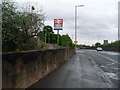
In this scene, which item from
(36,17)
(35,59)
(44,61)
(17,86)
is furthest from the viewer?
(36,17)

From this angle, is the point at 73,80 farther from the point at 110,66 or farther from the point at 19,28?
the point at 110,66

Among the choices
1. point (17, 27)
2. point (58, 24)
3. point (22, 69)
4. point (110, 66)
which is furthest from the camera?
point (58, 24)

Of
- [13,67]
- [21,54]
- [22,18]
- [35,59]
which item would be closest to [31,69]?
[35,59]

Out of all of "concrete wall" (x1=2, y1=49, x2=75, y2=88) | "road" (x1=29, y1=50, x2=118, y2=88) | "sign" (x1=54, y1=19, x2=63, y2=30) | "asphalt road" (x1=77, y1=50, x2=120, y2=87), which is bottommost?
"asphalt road" (x1=77, y1=50, x2=120, y2=87)

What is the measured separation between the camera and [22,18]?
16.7 metres

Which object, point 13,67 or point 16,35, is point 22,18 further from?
point 13,67

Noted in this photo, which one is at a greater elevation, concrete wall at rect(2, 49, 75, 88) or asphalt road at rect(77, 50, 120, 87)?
concrete wall at rect(2, 49, 75, 88)

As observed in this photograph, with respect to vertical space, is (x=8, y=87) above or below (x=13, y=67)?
below

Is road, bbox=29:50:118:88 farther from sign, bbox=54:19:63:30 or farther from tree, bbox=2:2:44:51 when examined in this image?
sign, bbox=54:19:63:30

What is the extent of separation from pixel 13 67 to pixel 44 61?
5.81m

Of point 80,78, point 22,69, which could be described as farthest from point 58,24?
point 22,69

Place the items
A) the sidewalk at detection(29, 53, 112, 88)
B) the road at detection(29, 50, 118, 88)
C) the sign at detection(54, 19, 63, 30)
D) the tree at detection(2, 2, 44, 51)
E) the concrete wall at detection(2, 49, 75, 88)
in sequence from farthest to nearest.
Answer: the sign at detection(54, 19, 63, 30) → the tree at detection(2, 2, 44, 51) → the road at detection(29, 50, 118, 88) → the sidewalk at detection(29, 53, 112, 88) → the concrete wall at detection(2, 49, 75, 88)

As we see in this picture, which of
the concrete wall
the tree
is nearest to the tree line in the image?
the tree

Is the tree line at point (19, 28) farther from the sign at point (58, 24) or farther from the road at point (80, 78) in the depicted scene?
the sign at point (58, 24)
